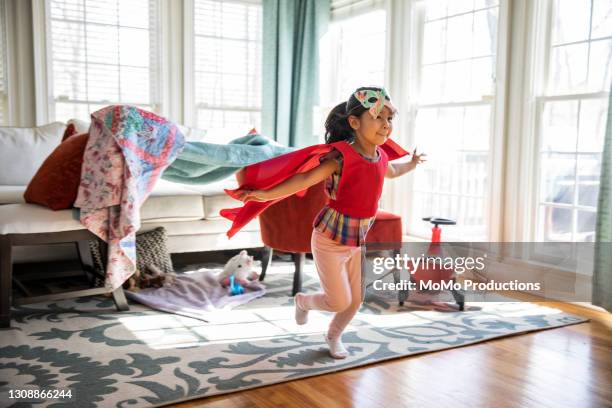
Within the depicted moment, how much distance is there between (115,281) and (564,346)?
2194 mm

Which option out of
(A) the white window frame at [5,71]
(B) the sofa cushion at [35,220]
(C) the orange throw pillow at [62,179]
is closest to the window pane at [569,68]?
(C) the orange throw pillow at [62,179]

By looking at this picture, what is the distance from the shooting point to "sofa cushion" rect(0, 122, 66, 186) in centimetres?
416

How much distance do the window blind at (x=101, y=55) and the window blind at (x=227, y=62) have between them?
41cm

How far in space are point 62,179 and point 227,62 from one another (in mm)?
2942

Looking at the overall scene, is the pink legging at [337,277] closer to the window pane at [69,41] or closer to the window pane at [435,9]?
the window pane at [435,9]

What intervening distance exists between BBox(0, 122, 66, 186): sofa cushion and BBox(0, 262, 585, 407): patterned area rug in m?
1.32

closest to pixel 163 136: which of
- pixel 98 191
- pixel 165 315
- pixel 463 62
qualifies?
pixel 98 191

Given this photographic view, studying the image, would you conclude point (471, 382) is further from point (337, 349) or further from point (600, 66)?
point (600, 66)

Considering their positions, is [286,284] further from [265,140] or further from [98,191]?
[98,191]

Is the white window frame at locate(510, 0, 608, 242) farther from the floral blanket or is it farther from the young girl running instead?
the floral blanket

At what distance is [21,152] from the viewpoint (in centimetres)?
422

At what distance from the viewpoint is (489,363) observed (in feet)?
8.14

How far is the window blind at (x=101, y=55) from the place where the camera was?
4891 millimetres

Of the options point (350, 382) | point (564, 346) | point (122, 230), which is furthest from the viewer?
point (122, 230)
